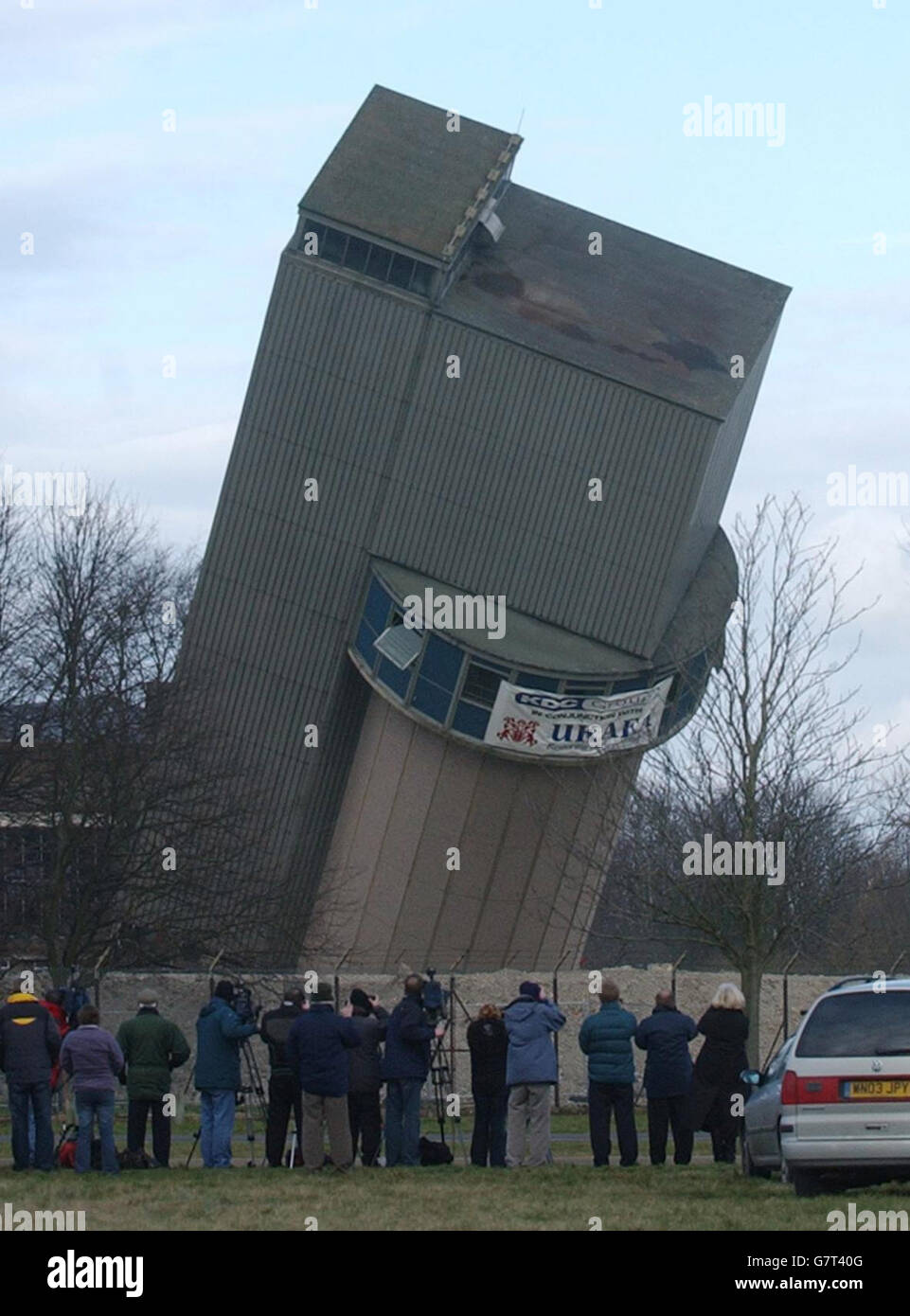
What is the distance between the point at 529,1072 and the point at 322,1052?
2.19m

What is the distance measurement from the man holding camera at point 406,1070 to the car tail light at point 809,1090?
5396mm

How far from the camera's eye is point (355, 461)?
44656 mm

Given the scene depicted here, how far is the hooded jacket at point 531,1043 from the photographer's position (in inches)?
819

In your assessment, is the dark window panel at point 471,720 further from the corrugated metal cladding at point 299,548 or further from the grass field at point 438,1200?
the grass field at point 438,1200

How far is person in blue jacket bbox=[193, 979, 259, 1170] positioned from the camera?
68.7 ft

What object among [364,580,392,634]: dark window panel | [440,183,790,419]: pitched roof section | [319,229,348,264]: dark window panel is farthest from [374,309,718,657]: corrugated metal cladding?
[319,229,348,264]: dark window panel

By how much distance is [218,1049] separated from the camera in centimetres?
2100

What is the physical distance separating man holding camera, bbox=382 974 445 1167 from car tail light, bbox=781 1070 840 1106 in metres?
5.40

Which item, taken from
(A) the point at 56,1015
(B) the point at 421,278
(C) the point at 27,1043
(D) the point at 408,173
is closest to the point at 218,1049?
(C) the point at 27,1043

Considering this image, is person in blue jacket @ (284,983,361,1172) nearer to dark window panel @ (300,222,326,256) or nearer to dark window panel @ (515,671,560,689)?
dark window panel @ (515,671,560,689)

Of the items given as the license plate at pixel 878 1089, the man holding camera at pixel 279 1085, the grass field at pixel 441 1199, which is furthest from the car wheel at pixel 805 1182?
the man holding camera at pixel 279 1085

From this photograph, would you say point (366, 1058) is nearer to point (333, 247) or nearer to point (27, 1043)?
point (27, 1043)
